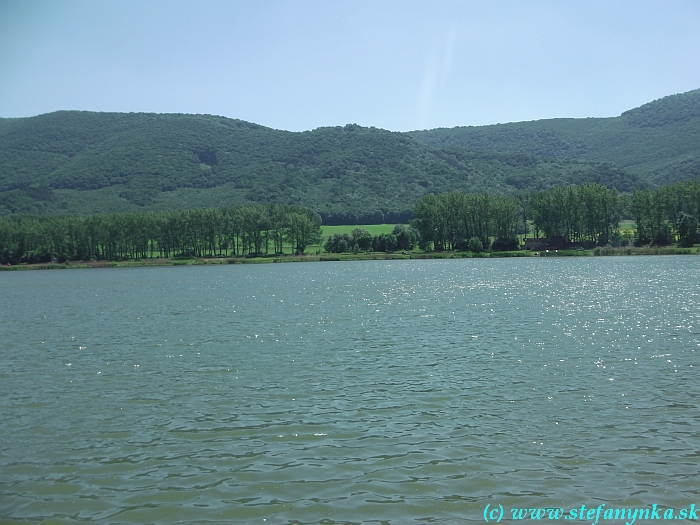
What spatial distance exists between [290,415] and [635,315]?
24.2m

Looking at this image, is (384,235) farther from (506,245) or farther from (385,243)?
(506,245)

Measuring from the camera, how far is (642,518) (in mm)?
10367

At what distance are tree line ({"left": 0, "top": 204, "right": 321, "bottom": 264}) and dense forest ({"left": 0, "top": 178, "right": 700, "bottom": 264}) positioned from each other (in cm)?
22

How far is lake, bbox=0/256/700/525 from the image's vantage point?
1148 centimetres

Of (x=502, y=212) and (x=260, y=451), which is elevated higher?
(x=502, y=212)

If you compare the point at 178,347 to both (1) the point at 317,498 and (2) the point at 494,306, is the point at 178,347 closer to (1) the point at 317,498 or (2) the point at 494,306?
(1) the point at 317,498

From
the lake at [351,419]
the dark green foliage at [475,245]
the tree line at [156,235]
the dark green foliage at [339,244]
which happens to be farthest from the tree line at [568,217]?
the lake at [351,419]

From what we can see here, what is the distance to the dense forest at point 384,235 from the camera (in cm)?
12600

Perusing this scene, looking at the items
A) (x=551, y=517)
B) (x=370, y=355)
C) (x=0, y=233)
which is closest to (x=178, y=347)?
(x=370, y=355)

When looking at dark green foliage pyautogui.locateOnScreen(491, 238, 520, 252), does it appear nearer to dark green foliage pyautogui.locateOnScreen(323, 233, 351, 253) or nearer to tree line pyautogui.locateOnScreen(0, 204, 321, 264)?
dark green foliage pyautogui.locateOnScreen(323, 233, 351, 253)

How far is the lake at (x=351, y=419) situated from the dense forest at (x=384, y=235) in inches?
3905

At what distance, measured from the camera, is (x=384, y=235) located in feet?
455

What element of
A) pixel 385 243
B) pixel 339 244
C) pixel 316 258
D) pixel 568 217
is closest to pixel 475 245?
pixel 568 217

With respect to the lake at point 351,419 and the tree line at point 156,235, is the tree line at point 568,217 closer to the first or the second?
the tree line at point 156,235
